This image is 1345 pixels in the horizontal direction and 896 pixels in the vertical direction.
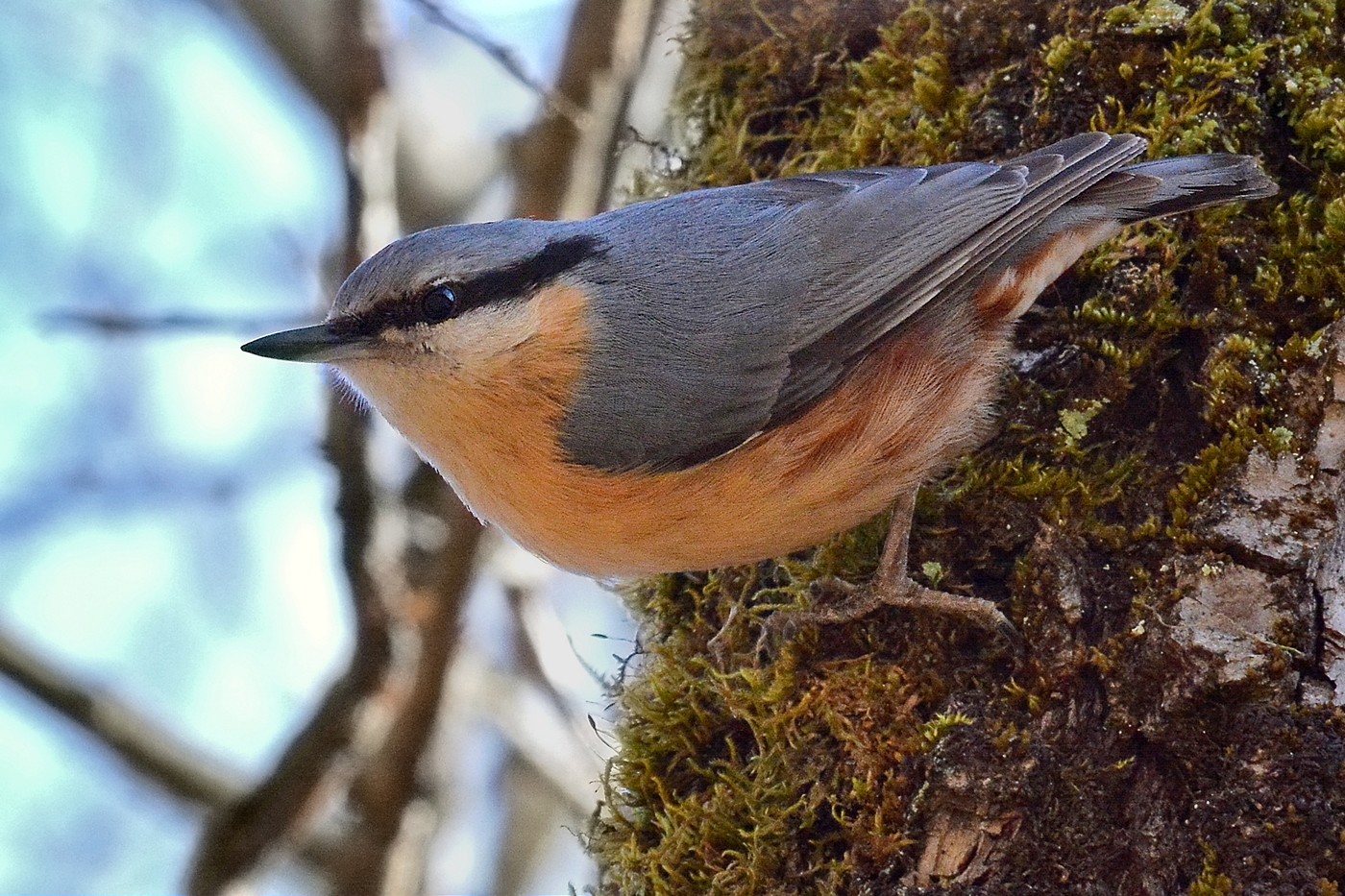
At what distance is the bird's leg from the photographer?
88.9 inches

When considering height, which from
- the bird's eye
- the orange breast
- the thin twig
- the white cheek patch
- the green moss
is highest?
the thin twig

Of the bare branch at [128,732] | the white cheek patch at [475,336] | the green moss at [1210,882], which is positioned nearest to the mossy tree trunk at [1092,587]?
the green moss at [1210,882]

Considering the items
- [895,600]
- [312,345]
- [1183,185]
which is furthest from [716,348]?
[1183,185]

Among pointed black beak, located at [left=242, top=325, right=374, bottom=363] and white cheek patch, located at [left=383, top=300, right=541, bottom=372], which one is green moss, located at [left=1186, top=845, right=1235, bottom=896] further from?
pointed black beak, located at [left=242, top=325, right=374, bottom=363]

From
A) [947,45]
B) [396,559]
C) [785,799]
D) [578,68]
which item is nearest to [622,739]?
[785,799]

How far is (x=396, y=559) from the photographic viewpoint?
3.37 metres

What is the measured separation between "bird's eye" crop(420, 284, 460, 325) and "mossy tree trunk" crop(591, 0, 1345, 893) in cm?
76

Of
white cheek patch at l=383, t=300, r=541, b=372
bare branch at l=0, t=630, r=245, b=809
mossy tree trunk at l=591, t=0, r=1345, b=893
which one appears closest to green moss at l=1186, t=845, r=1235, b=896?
mossy tree trunk at l=591, t=0, r=1345, b=893

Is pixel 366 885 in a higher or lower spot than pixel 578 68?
lower

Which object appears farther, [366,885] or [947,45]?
[366,885]

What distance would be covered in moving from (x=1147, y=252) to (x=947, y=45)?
0.62 metres

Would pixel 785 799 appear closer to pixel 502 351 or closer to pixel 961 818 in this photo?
pixel 961 818

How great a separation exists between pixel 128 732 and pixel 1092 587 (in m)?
2.52

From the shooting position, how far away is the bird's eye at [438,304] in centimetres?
273
